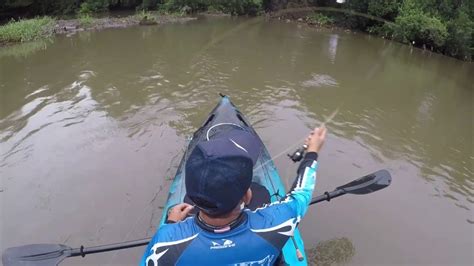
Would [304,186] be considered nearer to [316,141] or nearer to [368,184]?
[316,141]

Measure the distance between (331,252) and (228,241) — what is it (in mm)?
2987

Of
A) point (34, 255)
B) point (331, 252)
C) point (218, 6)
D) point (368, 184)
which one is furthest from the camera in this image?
point (218, 6)

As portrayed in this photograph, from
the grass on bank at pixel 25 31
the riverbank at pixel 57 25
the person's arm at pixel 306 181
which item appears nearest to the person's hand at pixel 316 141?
the person's arm at pixel 306 181

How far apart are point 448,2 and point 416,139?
8.75m

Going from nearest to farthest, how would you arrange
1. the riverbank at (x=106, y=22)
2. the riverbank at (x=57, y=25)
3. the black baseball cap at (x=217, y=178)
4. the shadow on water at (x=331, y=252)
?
the black baseball cap at (x=217, y=178) < the shadow on water at (x=331, y=252) < the riverbank at (x=57, y=25) < the riverbank at (x=106, y=22)

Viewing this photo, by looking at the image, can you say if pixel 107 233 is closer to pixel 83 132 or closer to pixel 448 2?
pixel 83 132

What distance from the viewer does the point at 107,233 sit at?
489 cm

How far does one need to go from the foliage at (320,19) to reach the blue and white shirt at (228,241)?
16.4 m

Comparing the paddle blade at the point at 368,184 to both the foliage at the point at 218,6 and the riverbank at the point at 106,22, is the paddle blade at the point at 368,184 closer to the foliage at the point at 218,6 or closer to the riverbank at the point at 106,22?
the riverbank at the point at 106,22

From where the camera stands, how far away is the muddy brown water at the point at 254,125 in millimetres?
4965

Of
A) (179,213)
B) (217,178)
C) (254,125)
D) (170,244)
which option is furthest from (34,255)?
(254,125)

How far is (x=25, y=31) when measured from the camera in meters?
13.9

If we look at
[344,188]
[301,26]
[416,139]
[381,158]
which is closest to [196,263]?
[344,188]

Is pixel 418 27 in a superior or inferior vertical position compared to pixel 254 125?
superior
